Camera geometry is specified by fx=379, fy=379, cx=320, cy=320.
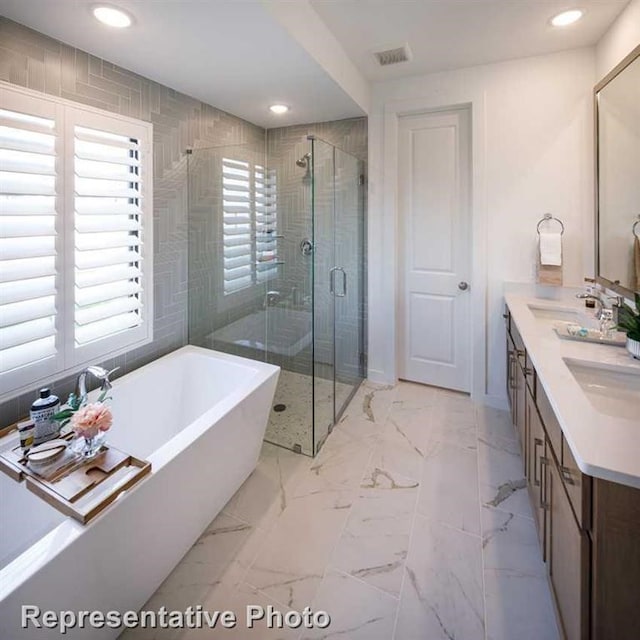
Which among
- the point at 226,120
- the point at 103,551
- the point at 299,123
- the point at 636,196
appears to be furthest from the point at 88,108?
the point at 636,196

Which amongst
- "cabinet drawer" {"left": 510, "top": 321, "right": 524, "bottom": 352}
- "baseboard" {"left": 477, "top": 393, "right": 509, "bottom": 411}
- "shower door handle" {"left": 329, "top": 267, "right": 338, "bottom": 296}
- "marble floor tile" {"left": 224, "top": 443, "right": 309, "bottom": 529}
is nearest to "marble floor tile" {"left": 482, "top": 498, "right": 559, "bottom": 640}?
"cabinet drawer" {"left": 510, "top": 321, "right": 524, "bottom": 352}

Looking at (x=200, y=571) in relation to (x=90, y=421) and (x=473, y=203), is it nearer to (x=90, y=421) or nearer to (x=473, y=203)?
(x=90, y=421)

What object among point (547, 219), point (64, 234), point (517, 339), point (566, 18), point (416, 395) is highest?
point (566, 18)

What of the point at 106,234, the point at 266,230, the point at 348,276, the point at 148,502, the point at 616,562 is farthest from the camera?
the point at 348,276

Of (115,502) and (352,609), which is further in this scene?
(352,609)

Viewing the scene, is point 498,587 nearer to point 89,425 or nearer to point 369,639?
point 369,639

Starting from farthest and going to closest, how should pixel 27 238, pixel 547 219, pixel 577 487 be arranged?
pixel 547 219 < pixel 27 238 < pixel 577 487

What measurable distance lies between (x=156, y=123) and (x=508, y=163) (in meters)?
2.54

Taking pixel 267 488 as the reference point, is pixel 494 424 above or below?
above

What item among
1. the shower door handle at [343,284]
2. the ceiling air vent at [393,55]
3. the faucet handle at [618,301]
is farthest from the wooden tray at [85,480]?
Answer: the ceiling air vent at [393,55]

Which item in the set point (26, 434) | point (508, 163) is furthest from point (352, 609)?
point (508, 163)

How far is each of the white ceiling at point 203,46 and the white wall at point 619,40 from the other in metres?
Answer: 1.65

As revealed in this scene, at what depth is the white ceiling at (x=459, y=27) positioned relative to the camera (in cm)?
212

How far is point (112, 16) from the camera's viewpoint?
1711mm
